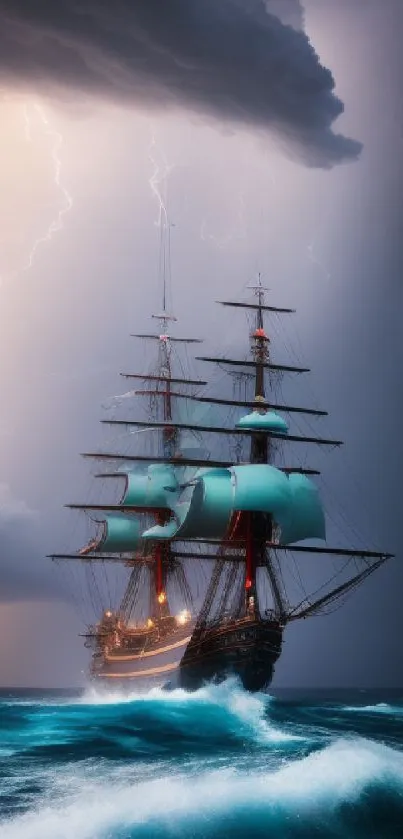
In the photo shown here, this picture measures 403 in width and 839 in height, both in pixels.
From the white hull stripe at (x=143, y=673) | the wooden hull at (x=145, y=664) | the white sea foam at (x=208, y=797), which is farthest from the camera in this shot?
the white hull stripe at (x=143, y=673)

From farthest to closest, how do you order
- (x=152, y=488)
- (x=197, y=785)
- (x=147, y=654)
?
(x=152, y=488), (x=147, y=654), (x=197, y=785)

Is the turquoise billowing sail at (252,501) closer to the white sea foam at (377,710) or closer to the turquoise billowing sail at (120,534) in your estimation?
the turquoise billowing sail at (120,534)

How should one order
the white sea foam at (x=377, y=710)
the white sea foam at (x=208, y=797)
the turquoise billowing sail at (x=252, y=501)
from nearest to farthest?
the white sea foam at (x=208, y=797) < the turquoise billowing sail at (x=252, y=501) < the white sea foam at (x=377, y=710)

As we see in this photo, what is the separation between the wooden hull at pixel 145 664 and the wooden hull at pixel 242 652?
227 cm

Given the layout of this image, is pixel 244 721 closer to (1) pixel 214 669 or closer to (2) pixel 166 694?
(1) pixel 214 669

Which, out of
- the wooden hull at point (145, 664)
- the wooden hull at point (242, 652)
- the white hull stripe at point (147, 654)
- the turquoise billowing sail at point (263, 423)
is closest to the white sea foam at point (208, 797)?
the wooden hull at point (242, 652)

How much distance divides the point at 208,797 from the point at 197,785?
58.3 inches

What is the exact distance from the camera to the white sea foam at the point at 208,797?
15562 mm

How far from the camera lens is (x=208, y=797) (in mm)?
17828

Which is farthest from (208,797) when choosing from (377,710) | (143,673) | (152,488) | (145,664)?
(377,710)

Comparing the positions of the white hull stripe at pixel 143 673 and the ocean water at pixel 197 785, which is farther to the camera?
the white hull stripe at pixel 143 673

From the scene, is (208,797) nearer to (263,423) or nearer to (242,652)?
(242,652)

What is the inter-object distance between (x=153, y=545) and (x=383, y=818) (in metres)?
49.6

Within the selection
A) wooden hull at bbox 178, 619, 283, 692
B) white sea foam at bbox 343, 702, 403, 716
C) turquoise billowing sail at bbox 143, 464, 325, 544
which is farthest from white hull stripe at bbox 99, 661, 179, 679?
white sea foam at bbox 343, 702, 403, 716
